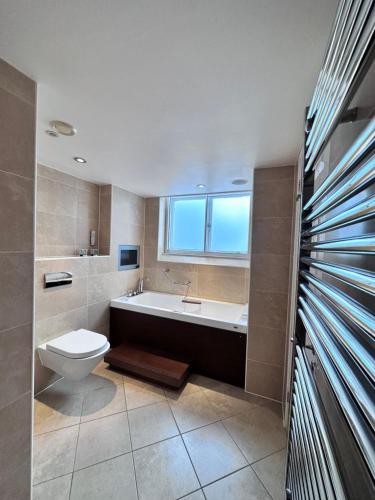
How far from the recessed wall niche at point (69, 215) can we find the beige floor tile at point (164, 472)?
2079 mm

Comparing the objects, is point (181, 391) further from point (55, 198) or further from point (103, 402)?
point (55, 198)

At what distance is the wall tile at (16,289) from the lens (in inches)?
36.9

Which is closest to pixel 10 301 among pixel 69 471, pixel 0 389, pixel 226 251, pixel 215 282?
pixel 0 389

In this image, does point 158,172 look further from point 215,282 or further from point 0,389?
point 0,389

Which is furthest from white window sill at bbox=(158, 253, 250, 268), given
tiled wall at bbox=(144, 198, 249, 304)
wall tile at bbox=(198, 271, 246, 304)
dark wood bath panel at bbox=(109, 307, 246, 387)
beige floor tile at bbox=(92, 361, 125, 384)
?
beige floor tile at bbox=(92, 361, 125, 384)

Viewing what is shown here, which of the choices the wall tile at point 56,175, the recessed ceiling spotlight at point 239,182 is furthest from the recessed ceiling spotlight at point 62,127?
the recessed ceiling spotlight at point 239,182

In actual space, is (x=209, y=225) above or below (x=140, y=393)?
above

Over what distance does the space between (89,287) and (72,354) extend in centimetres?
87

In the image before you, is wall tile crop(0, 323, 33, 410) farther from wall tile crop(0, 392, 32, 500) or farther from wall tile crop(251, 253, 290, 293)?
wall tile crop(251, 253, 290, 293)

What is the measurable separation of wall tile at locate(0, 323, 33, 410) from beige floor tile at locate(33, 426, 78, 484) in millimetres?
732

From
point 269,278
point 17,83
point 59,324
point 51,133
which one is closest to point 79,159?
point 51,133

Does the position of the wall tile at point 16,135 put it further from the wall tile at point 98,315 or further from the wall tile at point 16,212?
the wall tile at point 98,315

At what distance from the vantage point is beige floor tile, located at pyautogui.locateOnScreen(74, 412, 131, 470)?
1.38m

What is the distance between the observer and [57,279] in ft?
6.81
